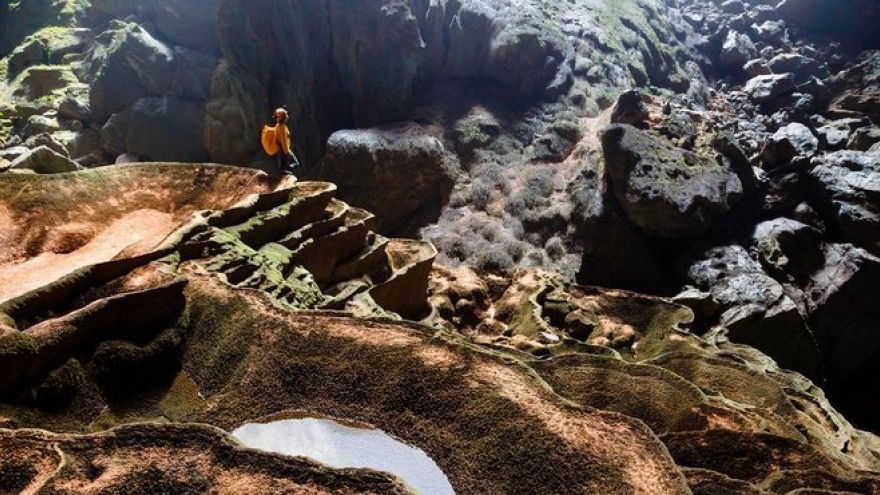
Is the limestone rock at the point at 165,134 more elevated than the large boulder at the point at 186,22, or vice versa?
the large boulder at the point at 186,22

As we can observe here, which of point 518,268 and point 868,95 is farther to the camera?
point 868,95

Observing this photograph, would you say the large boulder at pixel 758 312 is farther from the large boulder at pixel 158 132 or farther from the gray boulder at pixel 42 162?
the large boulder at pixel 158 132

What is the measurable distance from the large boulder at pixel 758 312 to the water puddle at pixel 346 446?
15727 mm

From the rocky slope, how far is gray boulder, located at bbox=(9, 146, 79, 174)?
6 centimetres

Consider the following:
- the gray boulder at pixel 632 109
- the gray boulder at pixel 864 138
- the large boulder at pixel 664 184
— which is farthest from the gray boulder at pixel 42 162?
the gray boulder at pixel 864 138

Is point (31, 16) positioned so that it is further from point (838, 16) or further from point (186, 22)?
point (838, 16)

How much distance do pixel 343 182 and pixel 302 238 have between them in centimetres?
1122

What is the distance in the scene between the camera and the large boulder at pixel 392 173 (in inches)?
974

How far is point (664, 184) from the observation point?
21.8m

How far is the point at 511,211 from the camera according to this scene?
24828 mm

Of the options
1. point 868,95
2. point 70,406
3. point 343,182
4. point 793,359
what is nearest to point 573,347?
point 70,406

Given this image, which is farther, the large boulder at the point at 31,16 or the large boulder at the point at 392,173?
the large boulder at the point at 31,16

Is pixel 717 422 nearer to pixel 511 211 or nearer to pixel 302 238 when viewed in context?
pixel 302 238

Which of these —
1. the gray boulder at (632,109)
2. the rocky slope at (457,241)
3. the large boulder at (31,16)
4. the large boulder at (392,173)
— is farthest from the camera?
the large boulder at (31,16)
